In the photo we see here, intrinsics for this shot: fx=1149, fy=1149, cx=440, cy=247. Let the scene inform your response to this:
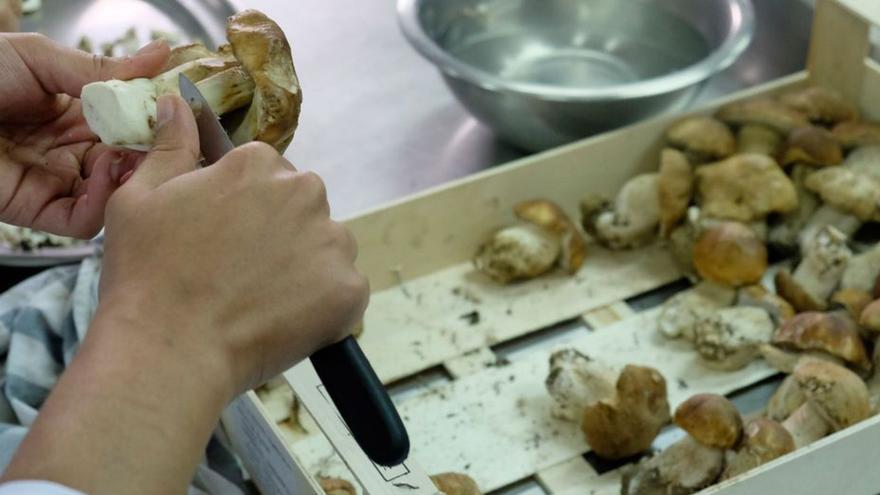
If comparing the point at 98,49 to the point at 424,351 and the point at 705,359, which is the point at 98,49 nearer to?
the point at 424,351

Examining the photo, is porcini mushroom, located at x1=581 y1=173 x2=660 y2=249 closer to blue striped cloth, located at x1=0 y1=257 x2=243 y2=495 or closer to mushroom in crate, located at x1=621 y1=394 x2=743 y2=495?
mushroom in crate, located at x1=621 y1=394 x2=743 y2=495

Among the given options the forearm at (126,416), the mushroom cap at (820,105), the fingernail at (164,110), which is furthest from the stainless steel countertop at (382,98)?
the forearm at (126,416)

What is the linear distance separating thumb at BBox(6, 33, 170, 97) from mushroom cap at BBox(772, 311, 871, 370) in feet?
2.60

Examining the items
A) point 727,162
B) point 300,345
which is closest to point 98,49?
point 727,162

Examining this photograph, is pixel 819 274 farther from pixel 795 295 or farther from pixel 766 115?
pixel 766 115

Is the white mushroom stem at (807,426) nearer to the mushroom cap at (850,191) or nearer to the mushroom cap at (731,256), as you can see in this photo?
the mushroom cap at (731,256)

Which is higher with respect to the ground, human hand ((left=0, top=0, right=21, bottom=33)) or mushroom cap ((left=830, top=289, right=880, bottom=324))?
human hand ((left=0, top=0, right=21, bottom=33))

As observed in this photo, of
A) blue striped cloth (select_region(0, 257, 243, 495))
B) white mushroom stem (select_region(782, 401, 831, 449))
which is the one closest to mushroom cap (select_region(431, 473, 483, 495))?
blue striped cloth (select_region(0, 257, 243, 495))

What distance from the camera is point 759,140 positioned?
5.31ft

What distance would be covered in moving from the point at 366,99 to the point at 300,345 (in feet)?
3.72

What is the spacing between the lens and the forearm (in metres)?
0.66

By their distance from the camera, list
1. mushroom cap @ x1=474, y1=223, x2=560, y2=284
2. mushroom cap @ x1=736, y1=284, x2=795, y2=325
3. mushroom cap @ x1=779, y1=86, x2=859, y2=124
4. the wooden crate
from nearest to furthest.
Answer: the wooden crate < mushroom cap @ x1=736, y1=284, x2=795, y2=325 < mushroom cap @ x1=474, y1=223, x2=560, y2=284 < mushroom cap @ x1=779, y1=86, x2=859, y2=124

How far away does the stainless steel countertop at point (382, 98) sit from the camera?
169 cm

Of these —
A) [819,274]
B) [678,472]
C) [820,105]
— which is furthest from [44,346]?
[820,105]
